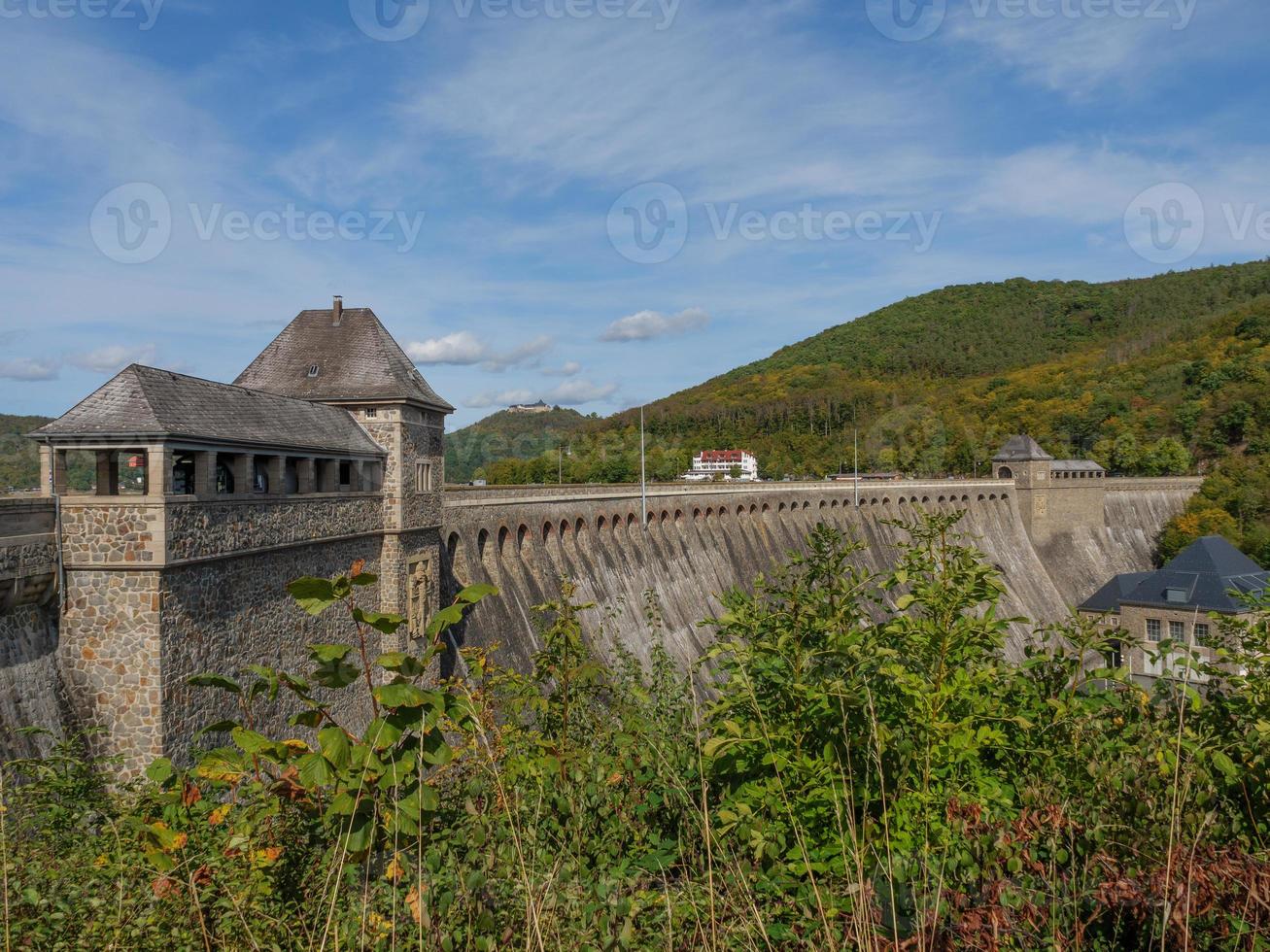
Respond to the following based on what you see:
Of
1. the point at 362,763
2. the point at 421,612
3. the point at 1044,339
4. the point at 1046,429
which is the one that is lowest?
the point at 421,612

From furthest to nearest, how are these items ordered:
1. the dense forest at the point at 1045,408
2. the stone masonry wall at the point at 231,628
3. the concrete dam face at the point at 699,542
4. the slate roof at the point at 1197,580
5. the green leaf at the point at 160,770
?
1. the dense forest at the point at 1045,408
2. the slate roof at the point at 1197,580
3. the concrete dam face at the point at 699,542
4. the stone masonry wall at the point at 231,628
5. the green leaf at the point at 160,770

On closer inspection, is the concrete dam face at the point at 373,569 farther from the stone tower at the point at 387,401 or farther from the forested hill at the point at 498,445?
the forested hill at the point at 498,445

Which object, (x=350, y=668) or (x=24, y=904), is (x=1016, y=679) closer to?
(x=350, y=668)

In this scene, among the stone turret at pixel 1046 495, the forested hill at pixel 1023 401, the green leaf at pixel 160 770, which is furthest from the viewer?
the forested hill at pixel 1023 401

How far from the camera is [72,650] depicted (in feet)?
36.8

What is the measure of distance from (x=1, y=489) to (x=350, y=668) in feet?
42.8

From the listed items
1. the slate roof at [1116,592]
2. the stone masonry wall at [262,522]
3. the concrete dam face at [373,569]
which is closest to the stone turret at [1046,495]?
the concrete dam face at [373,569]

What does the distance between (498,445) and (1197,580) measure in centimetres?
11491

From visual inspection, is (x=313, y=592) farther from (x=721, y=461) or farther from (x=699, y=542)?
(x=721, y=461)

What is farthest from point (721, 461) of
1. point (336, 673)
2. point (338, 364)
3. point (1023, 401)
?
point (336, 673)

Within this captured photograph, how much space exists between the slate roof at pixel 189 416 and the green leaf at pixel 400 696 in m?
10.0

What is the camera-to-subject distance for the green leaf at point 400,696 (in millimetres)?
3410

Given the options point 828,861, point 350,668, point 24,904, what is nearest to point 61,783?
point 24,904

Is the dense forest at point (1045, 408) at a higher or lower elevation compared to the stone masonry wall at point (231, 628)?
higher
